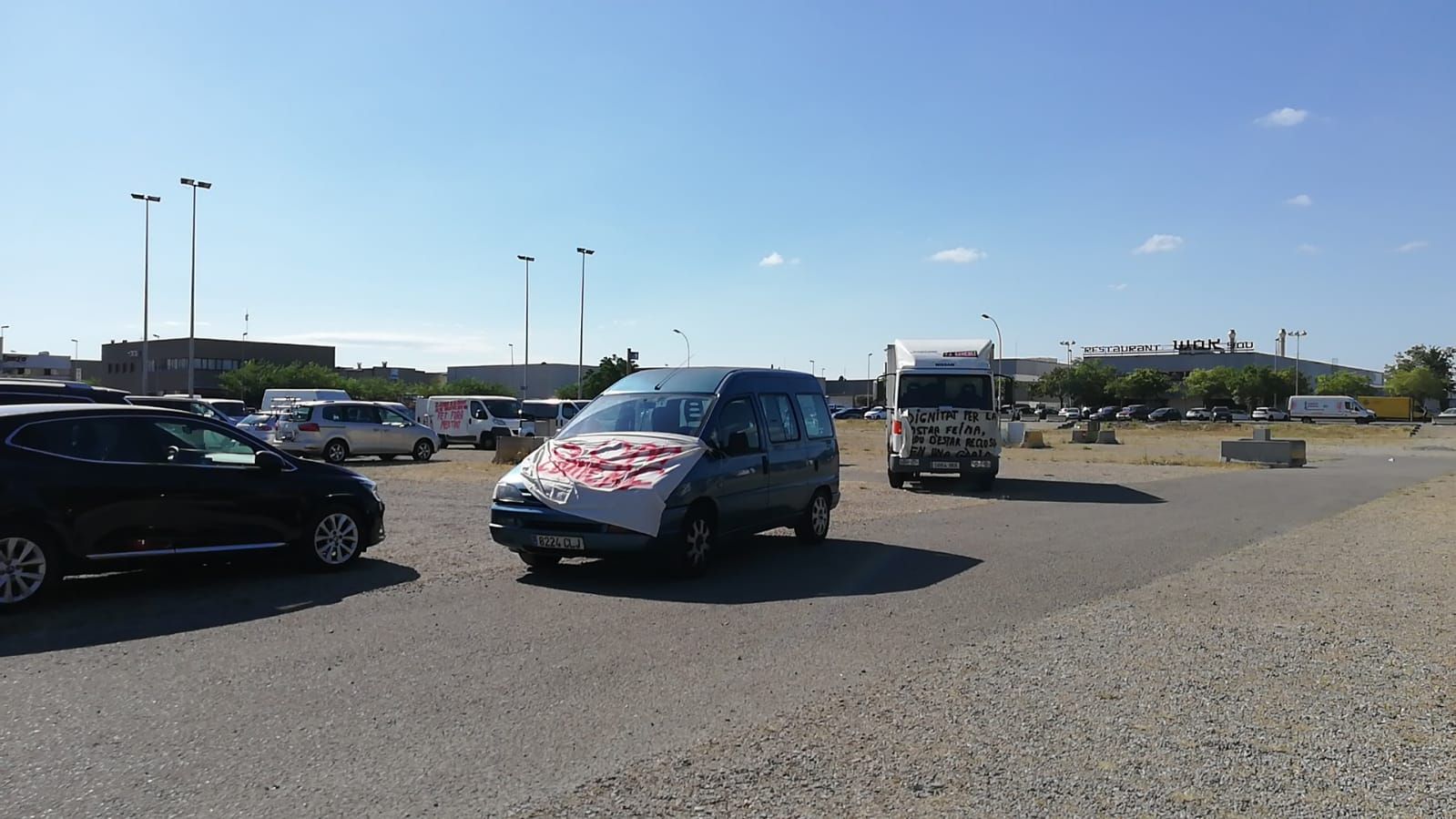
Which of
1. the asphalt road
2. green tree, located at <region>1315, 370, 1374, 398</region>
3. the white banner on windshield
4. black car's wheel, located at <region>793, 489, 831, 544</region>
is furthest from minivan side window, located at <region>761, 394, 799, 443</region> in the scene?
green tree, located at <region>1315, 370, 1374, 398</region>

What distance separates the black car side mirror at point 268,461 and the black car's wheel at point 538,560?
2.26 metres

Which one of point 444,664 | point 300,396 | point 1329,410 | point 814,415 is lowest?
point 444,664

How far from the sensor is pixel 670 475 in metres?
9.53

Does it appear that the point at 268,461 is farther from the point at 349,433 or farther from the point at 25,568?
the point at 349,433

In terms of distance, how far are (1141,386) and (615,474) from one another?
117m

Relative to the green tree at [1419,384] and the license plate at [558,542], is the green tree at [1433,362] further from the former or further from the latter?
the license plate at [558,542]

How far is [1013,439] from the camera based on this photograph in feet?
79.4

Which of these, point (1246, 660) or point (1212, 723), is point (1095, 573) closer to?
point (1246, 660)

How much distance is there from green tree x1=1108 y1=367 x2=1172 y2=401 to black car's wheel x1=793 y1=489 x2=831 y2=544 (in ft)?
372

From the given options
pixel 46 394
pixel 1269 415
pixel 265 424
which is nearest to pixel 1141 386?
pixel 1269 415

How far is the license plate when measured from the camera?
9.32 metres

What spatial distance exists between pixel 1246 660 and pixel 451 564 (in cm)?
703

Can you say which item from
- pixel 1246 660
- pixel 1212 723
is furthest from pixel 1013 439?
pixel 1212 723

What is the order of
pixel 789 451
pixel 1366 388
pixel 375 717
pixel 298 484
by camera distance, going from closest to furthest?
1. pixel 375 717
2. pixel 298 484
3. pixel 789 451
4. pixel 1366 388
